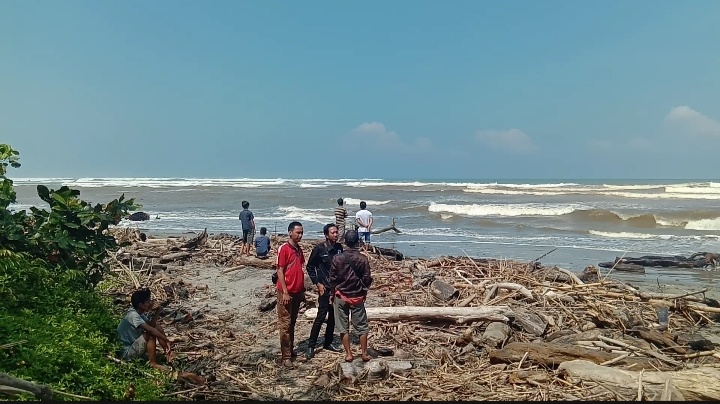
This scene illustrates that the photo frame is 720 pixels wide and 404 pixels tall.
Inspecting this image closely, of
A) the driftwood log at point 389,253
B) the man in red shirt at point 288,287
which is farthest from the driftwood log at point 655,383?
the driftwood log at point 389,253

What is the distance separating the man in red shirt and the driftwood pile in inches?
12.6

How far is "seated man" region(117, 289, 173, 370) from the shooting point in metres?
5.36

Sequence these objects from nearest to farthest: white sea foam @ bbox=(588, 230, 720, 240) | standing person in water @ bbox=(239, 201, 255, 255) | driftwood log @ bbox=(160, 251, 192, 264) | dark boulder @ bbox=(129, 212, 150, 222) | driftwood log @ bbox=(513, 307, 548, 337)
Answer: driftwood log @ bbox=(513, 307, 548, 337), driftwood log @ bbox=(160, 251, 192, 264), standing person in water @ bbox=(239, 201, 255, 255), white sea foam @ bbox=(588, 230, 720, 240), dark boulder @ bbox=(129, 212, 150, 222)

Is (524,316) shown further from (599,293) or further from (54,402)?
(54,402)

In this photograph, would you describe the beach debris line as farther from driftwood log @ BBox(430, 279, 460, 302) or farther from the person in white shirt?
driftwood log @ BBox(430, 279, 460, 302)

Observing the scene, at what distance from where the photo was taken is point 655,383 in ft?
14.8

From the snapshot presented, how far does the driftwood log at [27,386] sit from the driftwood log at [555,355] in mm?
4765

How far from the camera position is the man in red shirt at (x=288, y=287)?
6148 millimetres

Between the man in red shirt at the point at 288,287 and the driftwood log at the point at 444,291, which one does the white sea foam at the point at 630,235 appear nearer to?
the driftwood log at the point at 444,291

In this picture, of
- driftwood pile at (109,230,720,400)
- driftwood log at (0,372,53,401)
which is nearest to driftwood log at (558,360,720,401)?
driftwood pile at (109,230,720,400)

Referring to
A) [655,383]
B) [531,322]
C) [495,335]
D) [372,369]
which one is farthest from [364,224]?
[655,383]

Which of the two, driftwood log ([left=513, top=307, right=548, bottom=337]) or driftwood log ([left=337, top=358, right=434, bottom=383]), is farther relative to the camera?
driftwood log ([left=513, top=307, right=548, bottom=337])

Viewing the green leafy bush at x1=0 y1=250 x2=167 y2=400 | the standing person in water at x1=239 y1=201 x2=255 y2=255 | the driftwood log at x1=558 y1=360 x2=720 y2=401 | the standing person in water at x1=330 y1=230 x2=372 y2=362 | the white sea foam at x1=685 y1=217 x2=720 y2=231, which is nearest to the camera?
the driftwood log at x1=558 y1=360 x2=720 y2=401

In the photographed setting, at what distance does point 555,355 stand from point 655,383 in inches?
45.6
